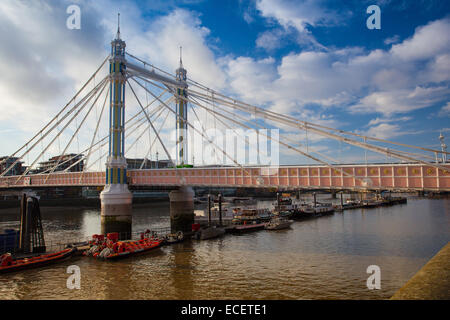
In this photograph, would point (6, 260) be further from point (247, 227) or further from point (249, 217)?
point (249, 217)

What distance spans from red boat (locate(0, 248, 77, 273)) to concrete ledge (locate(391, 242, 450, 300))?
2643cm

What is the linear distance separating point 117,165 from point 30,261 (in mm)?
16895

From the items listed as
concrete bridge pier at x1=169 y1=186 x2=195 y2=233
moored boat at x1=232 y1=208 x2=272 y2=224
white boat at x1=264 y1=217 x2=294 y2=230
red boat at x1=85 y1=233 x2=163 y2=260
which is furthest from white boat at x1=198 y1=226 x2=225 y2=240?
moored boat at x1=232 y1=208 x2=272 y2=224

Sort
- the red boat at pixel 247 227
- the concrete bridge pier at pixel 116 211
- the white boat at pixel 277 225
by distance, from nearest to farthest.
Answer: the concrete bridge pier at pixel 116 211, the red boat at pixel 247 227, the white boat at pixel 277 225

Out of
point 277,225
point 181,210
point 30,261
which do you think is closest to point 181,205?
point 181,210

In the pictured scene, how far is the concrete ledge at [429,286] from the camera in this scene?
1112 cm

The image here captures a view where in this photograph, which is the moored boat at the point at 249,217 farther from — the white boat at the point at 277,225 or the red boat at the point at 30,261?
the red boat at the point at 30,261

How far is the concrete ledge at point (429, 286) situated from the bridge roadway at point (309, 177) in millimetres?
9068

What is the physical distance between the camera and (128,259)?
28562 mm

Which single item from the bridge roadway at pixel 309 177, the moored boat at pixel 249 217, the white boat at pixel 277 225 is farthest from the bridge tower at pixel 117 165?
the white boat at pixel 277 225

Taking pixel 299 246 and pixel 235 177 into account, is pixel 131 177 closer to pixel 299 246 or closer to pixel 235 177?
pixel 235 177
